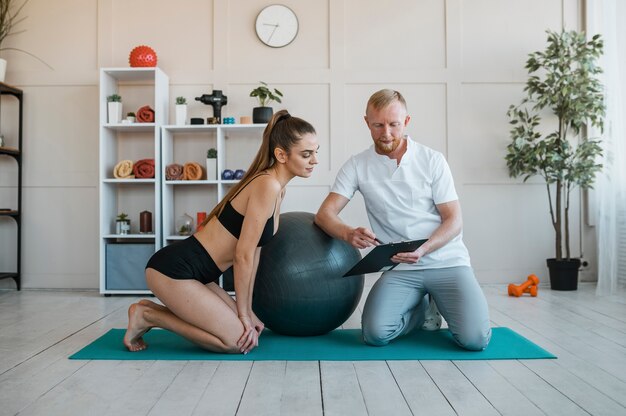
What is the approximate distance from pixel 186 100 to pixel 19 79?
1.37 m

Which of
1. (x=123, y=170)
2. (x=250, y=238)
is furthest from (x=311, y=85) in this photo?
(x=250, y=238)

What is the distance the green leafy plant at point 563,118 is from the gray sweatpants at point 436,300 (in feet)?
6.72

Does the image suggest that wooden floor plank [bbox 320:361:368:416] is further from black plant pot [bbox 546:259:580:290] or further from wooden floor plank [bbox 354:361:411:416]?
black plant pot [bbox 546:259:580:290]

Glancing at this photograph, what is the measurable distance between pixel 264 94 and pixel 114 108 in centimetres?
113

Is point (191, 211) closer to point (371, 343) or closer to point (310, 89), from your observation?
point (310, 89)

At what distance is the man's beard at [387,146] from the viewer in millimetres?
2695

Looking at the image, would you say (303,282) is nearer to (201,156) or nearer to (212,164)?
(212,164)

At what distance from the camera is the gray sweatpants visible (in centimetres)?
249

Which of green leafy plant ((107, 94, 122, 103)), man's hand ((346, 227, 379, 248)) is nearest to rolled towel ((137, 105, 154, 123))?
green leafy plant ((107, 94, 122, 103))

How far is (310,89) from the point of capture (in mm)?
4680

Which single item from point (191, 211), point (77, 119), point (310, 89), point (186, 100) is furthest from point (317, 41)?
point (77, 119)

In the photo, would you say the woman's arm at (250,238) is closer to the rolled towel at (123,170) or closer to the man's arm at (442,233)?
the man's arm at (442,233)

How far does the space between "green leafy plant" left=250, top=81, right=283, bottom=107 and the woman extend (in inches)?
75.6

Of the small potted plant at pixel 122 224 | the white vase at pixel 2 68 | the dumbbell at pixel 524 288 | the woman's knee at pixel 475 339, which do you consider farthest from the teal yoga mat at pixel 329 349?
the white vase at pixel 2 68
